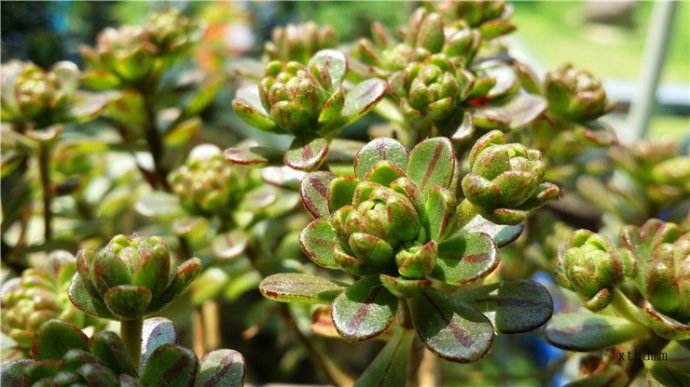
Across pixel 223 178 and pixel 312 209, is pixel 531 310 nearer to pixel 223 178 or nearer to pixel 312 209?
pixel 312 209

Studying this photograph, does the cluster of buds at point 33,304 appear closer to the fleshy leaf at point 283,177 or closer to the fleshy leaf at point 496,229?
the fleshy leaf at point 283,177

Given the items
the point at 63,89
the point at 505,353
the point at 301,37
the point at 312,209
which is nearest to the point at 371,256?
the point at 312,209

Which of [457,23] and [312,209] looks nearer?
[312,209]

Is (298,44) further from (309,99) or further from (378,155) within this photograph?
(378,155)

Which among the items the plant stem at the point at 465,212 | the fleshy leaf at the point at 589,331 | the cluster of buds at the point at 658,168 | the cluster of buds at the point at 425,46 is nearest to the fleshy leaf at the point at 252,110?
the cluster of buds at the point at 425,46

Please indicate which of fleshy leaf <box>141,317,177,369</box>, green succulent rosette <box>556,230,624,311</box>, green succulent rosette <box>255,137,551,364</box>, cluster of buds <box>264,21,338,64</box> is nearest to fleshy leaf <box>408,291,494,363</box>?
green succulent rosette <box>255,137,551,364</box>

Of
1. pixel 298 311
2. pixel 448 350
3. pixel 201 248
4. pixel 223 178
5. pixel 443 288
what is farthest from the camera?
pixel 298 311

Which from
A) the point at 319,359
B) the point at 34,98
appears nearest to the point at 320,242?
the point at 319,359
